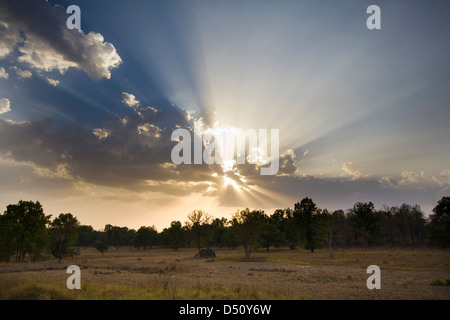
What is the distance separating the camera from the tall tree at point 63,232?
59781 mm

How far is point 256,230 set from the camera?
213 ft

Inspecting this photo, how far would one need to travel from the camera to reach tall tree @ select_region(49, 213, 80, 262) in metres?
59.8

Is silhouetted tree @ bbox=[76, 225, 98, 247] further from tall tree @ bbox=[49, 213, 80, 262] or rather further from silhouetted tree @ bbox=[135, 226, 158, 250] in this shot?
tall tree @ bbox=[49, 213, 80, 262]

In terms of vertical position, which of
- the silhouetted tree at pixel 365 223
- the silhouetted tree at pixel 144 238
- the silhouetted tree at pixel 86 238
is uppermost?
the silhouetted tree at pixel 365 223

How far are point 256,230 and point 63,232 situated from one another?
46.6 meters

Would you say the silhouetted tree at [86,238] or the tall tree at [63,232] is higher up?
the tall tree at [63,232]

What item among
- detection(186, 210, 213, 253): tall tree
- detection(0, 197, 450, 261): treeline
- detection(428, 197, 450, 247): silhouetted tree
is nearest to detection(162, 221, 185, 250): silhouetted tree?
detection(0, 197, 450, 261): treeline

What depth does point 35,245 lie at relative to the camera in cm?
5306

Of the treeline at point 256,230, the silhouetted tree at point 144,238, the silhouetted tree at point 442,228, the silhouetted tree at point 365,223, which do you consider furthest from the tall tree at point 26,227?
the silhouetted tree at point 365,223

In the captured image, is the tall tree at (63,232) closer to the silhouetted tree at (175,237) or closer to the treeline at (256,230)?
the treeline at (256,230)
